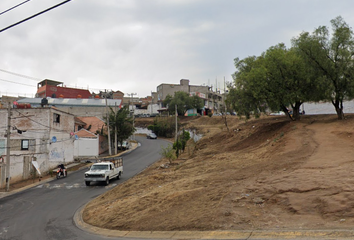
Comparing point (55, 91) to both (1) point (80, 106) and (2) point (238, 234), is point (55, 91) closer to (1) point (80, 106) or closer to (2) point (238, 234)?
(1) point (80, 106)

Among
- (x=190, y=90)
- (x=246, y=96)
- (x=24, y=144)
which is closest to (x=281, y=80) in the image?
(x=246, y=96)

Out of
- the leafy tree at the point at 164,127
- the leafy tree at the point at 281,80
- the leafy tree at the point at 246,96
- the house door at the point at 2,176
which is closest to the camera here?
the house door at the point at 2,176

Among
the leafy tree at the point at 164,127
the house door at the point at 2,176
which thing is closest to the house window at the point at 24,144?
A: the house door at the point at 2,176

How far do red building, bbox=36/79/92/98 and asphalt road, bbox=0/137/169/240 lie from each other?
60.3 metres

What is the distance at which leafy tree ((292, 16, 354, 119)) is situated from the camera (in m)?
25.5

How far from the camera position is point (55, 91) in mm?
85000

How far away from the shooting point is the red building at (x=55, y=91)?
83438mm

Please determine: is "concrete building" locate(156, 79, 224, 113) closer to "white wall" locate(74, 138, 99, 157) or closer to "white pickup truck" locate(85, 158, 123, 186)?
"white wall" locate(74, 138, 99, 157)

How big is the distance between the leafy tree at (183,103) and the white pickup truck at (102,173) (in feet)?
179

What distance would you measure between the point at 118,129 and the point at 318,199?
148ft

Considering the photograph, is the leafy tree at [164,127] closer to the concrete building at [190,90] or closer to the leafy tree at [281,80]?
the concrete building at [190,90]

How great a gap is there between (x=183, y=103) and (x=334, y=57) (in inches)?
2221

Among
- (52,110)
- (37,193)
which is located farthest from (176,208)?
(52,110)

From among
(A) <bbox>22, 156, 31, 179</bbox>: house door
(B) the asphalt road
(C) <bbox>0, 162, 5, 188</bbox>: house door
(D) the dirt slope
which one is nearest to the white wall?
(A) <bbox>22, 156, 31, 179</bbox>: house door
